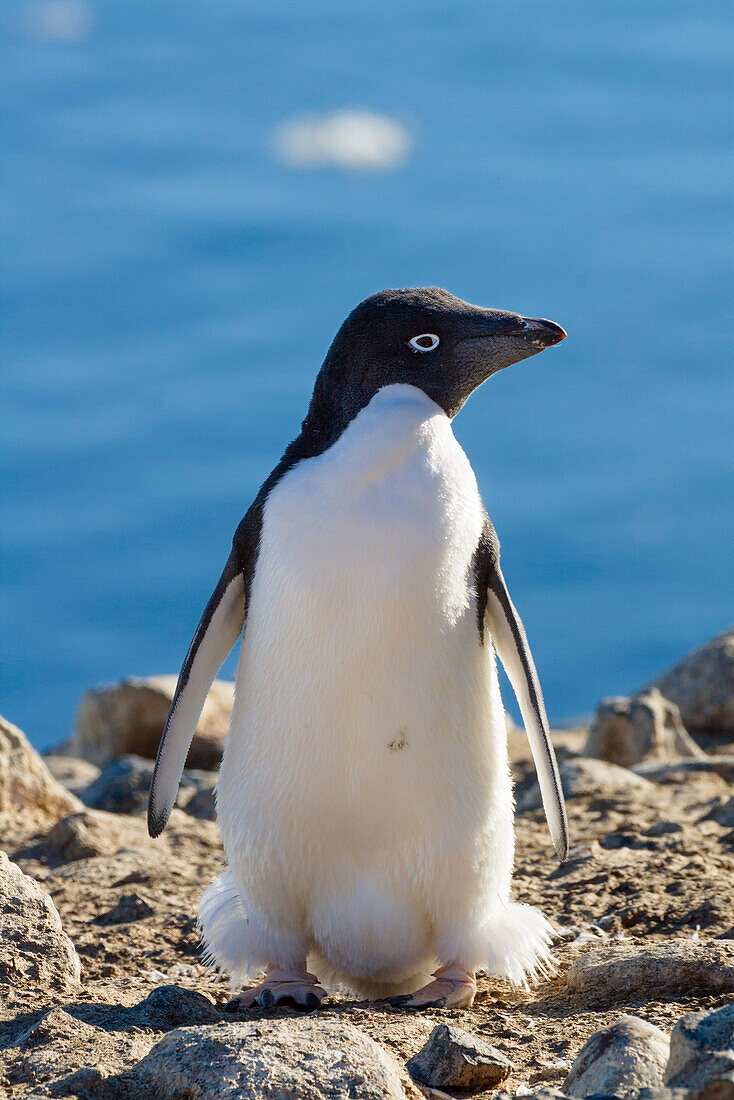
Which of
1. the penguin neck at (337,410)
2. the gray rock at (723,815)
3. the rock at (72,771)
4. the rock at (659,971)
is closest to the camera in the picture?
the rock at (659,971)

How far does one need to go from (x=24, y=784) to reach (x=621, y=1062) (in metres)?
3.94

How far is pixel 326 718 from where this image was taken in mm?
3406

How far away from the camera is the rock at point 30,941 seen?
11.0 ft

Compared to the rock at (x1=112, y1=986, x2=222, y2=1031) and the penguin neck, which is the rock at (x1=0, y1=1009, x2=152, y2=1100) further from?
the penguin neck

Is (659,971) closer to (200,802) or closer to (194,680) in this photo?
(194,680)

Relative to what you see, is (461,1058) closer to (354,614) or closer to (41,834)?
(354,614)

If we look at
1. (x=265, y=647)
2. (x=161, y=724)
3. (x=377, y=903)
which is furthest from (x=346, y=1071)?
(x=161, y=724)

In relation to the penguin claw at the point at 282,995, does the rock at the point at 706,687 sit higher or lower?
higher

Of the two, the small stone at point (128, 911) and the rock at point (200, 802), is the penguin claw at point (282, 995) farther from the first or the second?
the rock at point (200, 802)

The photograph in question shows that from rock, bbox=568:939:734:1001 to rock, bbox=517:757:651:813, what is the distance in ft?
8.01

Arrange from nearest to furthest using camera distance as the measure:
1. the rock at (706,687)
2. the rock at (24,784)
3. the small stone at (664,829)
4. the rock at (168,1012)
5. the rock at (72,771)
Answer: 1. the rock at (168,1012)
2. the small stone at (664,829)
3. the rock at (24,784)
4. the rock at (72,771)
5. the rock at (706,687)

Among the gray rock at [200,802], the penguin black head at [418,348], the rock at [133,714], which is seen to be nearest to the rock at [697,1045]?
the penguin black head at [418,348]

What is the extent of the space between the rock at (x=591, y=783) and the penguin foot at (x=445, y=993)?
2.37 m

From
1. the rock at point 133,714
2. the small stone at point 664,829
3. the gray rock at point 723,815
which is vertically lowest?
the small stone at point 664,829
